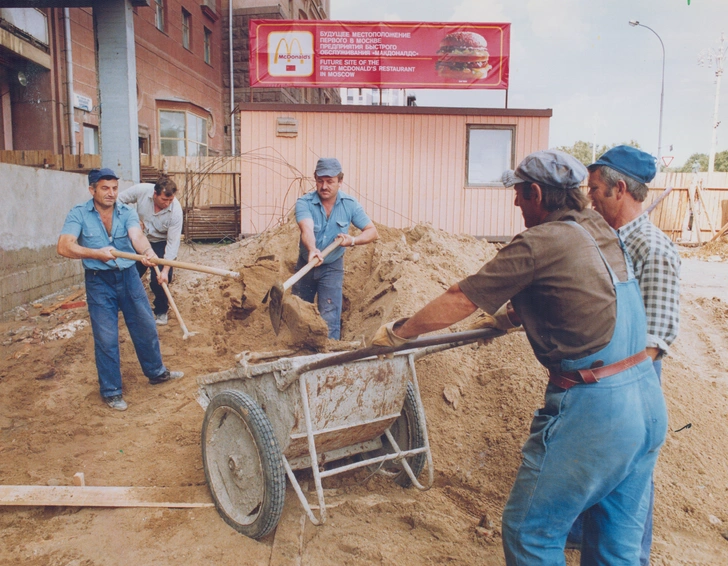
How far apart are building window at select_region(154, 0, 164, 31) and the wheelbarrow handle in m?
19.3

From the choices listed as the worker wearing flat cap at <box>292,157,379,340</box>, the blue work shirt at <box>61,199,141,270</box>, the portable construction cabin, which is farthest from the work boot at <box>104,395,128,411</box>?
the portable construction cabin

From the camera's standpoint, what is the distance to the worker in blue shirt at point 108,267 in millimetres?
4633

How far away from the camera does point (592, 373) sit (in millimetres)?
1971

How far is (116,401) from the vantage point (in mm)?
4816

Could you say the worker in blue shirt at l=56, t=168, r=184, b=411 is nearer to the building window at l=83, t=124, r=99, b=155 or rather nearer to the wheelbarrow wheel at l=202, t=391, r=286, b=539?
the wheelbarrow wheel at l=202, t=391, r=286, b=539

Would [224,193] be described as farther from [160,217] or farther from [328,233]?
[328,233]

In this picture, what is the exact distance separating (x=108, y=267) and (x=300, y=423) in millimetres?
2740

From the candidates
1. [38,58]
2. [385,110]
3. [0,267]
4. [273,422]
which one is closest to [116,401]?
[273,422]

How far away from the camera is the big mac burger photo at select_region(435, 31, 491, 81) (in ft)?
36.1

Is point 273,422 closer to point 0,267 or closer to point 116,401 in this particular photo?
point 116,401

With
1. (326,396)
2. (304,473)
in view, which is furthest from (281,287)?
(326,396)

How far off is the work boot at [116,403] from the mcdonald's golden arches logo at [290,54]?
807 cm

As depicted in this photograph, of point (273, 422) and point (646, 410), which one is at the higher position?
point (646, 410)

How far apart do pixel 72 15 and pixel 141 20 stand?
3354 mm
